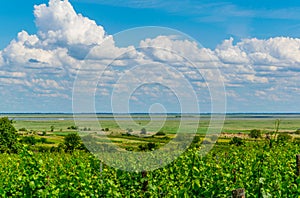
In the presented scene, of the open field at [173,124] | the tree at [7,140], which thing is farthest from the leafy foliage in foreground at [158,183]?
the tree at [7,140]

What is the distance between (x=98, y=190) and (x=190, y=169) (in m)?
1.91

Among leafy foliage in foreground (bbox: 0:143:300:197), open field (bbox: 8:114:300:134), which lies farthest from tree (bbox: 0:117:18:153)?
leafy foliage in foreground (bbox: 0:143:300:197)

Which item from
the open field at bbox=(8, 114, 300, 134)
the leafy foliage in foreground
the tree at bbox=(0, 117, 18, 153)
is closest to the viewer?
the leafy foliage in foreground

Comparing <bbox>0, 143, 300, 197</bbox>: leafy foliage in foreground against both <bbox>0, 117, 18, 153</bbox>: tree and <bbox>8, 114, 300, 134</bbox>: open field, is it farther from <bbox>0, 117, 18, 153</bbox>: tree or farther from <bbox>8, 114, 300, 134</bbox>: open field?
<bbox>0, 117, 18, 153</bbox>: tree

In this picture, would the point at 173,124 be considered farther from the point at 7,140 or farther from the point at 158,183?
the point at 7,140

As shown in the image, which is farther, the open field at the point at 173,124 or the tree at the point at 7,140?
the tree at the point at 7,140

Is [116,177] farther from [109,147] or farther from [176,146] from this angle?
[176,146]

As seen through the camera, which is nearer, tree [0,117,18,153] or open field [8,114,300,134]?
open field [8,114,300,134]

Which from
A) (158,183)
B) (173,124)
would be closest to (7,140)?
(173,124)

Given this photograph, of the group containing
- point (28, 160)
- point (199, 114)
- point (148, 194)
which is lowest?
point (148, 194)

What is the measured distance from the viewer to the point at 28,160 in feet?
22.7

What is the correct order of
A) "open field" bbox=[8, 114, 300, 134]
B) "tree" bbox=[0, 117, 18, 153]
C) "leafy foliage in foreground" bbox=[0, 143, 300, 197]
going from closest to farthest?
"leafy foliage in foreground" bbox=[0, 143, 300, 197]
"open field" bbox=[8, 114, 300, 134]
"tree" bbox=[0, 117, 18, 153]

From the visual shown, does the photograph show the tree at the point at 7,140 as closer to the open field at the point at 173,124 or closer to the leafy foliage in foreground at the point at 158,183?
the open field at the point at 173,124

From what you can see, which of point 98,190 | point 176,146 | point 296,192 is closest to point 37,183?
point 98,190
